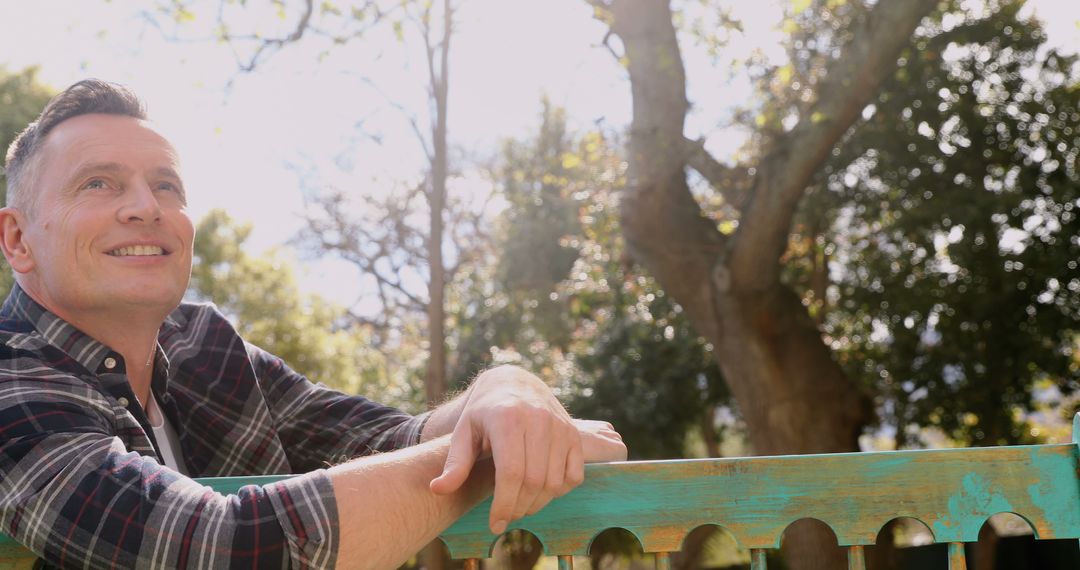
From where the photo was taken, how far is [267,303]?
51.9 feet

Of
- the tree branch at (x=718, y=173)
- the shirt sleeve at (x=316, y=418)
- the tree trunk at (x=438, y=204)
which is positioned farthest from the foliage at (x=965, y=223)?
the shirt sleeve at (x=316, y=418)

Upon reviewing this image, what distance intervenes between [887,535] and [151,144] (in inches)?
295

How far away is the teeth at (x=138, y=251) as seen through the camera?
6.18ft

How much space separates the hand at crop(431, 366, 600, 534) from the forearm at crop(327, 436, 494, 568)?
0.13ft

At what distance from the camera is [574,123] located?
18578mm

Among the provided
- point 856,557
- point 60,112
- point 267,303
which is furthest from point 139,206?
point 267,303

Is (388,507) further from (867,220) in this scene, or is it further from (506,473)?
(867,220)

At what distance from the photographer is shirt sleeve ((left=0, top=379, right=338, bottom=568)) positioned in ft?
4.44

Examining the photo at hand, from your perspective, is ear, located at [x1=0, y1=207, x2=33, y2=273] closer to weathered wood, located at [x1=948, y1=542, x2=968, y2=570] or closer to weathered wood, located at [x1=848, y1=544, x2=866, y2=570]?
weathered wood, located at [x1=848, y1=544, x2=866, y2=570]

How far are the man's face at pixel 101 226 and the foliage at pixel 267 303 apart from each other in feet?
42.4

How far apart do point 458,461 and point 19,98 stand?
368 inches

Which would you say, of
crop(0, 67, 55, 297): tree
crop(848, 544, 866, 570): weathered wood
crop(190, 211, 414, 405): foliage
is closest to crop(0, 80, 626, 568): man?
crop(848, 544, 866, 570): weathered wood

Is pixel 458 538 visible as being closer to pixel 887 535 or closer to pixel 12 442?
pixel 12 442

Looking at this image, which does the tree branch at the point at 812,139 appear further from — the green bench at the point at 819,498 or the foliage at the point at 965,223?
the green bench at the point at 819,498
